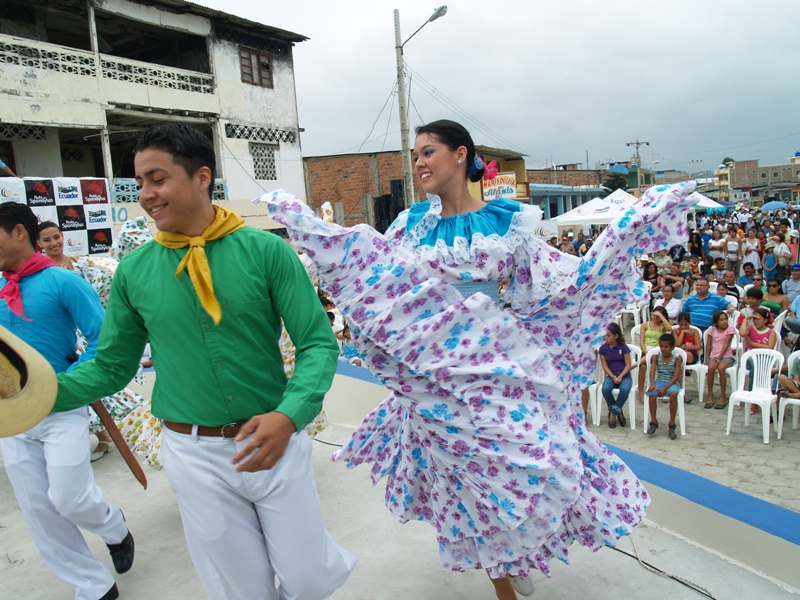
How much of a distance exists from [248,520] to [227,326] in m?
0.57

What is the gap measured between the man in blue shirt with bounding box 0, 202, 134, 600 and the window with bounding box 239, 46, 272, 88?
16.8m

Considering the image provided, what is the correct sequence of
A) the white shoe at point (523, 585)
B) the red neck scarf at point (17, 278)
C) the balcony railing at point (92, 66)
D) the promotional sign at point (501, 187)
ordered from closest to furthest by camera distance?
the white shoe at point (523, 585) → the red neck scarf at point (17, 278) → the balcony railing at point (92, 66) → the promotional sign at point (501, 187)

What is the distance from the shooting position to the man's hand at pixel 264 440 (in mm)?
1457

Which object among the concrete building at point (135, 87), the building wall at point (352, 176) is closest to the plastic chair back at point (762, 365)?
the concrete building at point (135, 87)

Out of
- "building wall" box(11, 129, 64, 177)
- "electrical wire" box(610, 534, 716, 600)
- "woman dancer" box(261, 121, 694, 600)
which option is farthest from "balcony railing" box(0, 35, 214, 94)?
"electrical wire" box(610, 534, 716, 600)

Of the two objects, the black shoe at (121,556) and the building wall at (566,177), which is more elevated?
the building wall at (566,177)

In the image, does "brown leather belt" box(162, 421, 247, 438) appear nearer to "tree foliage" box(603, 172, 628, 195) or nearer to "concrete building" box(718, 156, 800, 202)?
"tree foliage" box(603, 172, 628, 195)

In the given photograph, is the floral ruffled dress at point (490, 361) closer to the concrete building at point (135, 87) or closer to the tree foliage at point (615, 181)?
the concrete building at point (135, 87)

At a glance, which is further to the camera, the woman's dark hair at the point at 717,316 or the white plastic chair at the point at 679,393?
the woman's dark hair at the point at 717,316

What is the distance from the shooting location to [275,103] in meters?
18.9

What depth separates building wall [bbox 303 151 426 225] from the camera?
79.5 ft

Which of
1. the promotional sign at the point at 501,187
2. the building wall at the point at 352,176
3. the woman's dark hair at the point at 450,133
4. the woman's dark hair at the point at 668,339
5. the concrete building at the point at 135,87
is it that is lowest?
the woman's dark hair at the point at 668,339

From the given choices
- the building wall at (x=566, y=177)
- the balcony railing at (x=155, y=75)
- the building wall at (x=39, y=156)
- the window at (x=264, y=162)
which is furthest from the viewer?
the building wall at (x=566, y=177)

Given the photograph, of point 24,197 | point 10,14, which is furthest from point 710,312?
point 10,14
